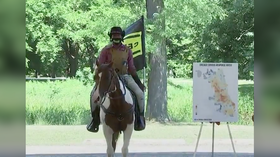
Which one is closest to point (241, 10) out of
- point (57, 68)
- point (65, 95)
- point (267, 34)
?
point (65, 95)

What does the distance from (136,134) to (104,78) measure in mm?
8407

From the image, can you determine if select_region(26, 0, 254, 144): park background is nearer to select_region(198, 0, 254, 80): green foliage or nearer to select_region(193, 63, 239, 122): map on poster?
select_region(198, 0, 254, 80): green foliage

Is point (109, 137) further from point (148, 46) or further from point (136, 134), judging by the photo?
point (148, 46)

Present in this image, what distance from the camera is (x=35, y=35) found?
33.5 m

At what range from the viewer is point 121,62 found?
8836 mm

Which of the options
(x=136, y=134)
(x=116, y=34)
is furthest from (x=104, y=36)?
(x=116, y=34)

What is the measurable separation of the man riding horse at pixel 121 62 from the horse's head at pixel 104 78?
44cm

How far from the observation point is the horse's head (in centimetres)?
791

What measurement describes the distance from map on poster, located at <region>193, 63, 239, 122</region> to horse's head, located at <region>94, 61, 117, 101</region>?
1.93 m

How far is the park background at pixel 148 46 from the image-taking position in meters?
18.4

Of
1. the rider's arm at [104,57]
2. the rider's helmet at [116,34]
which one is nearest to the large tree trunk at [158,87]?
the rider's helmet at [116,34]

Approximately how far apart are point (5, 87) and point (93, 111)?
16.9ft

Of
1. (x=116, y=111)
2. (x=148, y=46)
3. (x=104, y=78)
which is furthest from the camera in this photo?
(x=148, y=46)

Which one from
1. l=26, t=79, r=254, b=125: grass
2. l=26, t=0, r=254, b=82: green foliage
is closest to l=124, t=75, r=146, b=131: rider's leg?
l=26, t=79, r=254, b=125: grass
